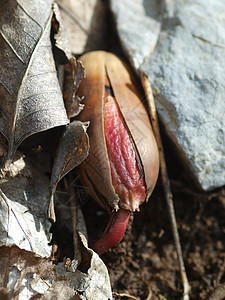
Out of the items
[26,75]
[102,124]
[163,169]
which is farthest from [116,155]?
[26,75]

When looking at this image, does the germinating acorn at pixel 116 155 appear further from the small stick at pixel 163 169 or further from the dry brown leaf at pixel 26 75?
the dry brown leaf at pixel 26 75

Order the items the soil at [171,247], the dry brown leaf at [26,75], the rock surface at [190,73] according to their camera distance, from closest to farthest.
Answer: the dry brown leaf at [26,75]
the soil at [171,247]
the rock surface at [190,73]

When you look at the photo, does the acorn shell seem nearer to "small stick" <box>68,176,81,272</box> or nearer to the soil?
"small stick" <box>68,176,81,272</box>

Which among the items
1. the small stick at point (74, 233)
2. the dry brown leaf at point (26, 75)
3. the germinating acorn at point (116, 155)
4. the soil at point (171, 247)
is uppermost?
the dry brown leaf at point (26, 75)

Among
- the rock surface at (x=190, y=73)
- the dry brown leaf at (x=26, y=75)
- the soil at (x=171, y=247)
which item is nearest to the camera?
the dry brown leaf at (x=26, y=75)

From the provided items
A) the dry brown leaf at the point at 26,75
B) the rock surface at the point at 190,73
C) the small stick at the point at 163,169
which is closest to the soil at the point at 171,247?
the small stick at the point at 163,169

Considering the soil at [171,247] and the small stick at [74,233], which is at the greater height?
the small stick at [74,233]

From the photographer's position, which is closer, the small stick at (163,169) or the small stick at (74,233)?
the small stick at (74,233)
